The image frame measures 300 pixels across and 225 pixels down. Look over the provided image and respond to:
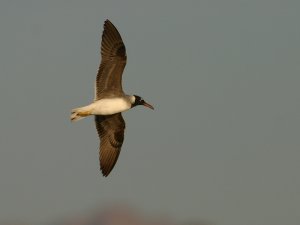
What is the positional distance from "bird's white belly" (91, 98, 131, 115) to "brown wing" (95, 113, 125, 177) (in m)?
1.39

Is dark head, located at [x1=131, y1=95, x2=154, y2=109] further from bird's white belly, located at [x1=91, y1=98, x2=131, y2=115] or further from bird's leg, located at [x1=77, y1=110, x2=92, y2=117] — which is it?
bird's leg, located at [x1=77, y1=110, x2=92, y2=117]

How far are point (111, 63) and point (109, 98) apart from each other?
1129 mm

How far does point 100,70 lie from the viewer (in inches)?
1047

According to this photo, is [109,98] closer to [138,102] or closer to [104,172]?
[138,102]

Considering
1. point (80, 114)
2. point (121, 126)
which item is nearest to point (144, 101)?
point (121, 126)

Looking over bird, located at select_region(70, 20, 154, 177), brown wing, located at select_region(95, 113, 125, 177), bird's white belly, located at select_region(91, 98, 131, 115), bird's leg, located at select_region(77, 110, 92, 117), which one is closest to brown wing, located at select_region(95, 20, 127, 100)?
bird, located at select_region(70, 20, 154, 177)

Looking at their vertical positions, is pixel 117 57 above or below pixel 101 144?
above

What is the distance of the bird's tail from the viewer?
25.9m

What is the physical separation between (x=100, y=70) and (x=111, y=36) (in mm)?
1191

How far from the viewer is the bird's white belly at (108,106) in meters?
26.1

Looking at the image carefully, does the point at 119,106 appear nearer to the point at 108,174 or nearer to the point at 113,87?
the point at 113,87

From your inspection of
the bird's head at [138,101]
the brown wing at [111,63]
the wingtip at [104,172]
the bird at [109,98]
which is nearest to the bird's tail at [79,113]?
the bird at [109,98]

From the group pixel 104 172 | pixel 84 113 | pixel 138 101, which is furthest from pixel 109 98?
pixel 104 172

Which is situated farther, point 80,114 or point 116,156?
point 116,156
